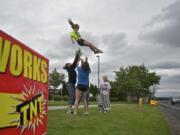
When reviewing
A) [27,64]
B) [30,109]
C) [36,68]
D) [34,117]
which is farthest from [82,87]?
[27,64]

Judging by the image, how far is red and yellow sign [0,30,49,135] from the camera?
4.42 metres

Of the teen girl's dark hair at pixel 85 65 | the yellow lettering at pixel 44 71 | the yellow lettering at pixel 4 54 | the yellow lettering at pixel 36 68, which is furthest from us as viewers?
the teen girl's dark hair at pixel 85 65

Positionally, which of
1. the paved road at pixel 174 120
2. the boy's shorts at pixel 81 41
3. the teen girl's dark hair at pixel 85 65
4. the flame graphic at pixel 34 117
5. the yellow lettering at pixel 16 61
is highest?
the boy's shorts at pixel 81 41

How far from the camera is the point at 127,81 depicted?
8094 cm

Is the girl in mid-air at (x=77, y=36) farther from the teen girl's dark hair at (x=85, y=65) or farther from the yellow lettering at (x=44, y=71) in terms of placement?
the yellow lettering at (x=44, y=71)

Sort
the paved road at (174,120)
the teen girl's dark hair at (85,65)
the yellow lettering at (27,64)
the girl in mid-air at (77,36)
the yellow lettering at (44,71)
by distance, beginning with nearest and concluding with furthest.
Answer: the yellow lettering at (27,64) → the yellow lettering at (44,71) → the girl in mid-air at (77,36) → the paved road at (174,120) → the teen girl's dark hair at (85,65)

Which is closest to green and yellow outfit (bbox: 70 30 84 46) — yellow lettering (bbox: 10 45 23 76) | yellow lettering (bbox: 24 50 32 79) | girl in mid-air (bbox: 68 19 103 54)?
girl in mid-air (bbox: 68 19 103 54)

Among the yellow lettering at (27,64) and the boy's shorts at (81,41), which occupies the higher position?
the boy's shorts at (81,41)

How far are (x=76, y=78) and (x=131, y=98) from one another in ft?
252

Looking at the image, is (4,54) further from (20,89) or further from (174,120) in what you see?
(174,120)

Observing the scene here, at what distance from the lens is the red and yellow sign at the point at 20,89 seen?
4.42 meters

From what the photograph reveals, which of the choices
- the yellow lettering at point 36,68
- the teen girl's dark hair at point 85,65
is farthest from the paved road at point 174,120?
the yellow lettering at point 36,68

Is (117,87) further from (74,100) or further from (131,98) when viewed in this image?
(74,100)

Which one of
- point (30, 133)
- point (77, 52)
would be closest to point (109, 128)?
point (77, 52)
